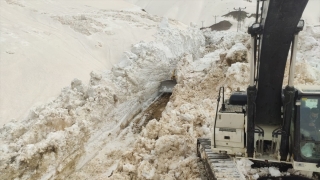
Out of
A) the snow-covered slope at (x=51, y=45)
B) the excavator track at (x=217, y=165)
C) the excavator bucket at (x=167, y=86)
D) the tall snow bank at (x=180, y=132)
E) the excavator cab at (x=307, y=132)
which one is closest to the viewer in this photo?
the excavator cab at (x=307, y=132)

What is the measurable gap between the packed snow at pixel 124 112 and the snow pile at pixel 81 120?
2 centimetres

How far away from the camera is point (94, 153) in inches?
219

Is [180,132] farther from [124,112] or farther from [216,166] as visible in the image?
[124,112]

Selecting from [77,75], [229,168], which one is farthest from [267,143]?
[77,75]

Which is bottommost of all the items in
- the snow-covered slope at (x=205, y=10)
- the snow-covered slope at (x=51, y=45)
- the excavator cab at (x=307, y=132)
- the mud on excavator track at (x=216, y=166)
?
the mud on excavator track at (x=216, y=166)

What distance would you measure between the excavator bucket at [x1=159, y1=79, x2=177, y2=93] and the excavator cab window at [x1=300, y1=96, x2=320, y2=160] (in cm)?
531

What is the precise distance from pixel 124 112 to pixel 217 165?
11.5 ft

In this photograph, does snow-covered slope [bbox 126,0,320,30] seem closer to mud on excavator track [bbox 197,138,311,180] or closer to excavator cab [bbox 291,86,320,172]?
mud on excavator track [bbox 197,138,311,180]

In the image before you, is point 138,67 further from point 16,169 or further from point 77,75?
point 16,169

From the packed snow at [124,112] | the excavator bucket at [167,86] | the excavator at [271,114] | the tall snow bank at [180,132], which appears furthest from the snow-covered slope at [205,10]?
the excavator at [271,114]

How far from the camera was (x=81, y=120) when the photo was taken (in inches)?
228

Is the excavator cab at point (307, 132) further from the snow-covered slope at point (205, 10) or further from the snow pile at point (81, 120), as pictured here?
the snow-covered slope at point (205, 10)

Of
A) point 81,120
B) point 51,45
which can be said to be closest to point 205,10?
point 51,45

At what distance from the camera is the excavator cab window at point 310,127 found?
3289 millimetres
